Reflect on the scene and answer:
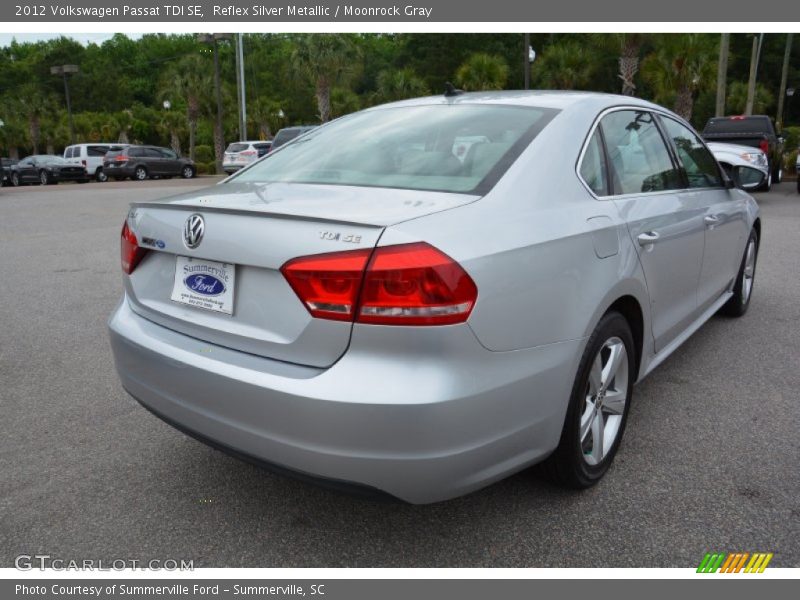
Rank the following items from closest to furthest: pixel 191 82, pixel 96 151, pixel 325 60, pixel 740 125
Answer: pixel 740 125 < pixel 96 151 < pixel 325 60 < pixel 191 82

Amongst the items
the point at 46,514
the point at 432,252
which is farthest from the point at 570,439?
the point at 46,514

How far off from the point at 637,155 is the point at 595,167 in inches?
22.5

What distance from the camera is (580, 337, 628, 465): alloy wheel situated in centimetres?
271

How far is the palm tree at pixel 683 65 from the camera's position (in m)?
23.4

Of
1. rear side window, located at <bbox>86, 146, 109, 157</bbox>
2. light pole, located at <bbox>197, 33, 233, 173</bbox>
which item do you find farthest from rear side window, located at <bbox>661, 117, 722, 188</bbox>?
light pole, located at <bbox>197, 33, 233, 173</bbox>

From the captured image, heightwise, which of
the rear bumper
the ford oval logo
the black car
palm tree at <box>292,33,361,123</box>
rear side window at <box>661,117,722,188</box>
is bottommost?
the black car

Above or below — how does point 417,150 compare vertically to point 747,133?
above

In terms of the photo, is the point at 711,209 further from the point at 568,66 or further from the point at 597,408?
the point at 568,66

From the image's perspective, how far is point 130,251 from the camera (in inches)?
107

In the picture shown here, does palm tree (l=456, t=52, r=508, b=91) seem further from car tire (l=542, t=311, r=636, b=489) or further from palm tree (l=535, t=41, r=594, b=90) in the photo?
car tire (l=542, t=311, r=636, b=489)

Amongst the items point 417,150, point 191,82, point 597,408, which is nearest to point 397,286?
point 417,150

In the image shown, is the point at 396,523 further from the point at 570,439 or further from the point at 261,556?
the point at 570,439

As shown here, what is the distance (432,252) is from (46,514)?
1859 mm

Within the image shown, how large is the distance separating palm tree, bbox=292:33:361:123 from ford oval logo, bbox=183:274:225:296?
3655 centimetres
